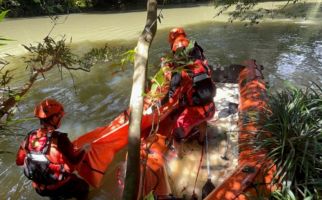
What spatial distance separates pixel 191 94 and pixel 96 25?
43.3 ft

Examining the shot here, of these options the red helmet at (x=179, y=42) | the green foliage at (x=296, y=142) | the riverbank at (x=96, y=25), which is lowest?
the riverbank at (x=96, y=25)

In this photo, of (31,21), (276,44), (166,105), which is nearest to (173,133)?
(166,105)

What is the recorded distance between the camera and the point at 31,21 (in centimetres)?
1794

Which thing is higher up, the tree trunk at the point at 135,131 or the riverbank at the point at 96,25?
the tree trunk at the point at 135,131

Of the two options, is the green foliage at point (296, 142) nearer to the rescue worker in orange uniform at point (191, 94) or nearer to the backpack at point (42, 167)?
the rescue worker in orange uniform at point (191, 94)

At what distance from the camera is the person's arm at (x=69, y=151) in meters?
3.69

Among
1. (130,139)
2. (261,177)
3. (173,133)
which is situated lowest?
(173,133)

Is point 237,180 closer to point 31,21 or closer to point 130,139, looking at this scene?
point 130,139

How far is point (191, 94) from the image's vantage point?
14.7 feet

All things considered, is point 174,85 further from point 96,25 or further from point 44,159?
point 96,25

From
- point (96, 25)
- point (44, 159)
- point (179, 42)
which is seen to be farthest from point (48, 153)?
point (96, 25)

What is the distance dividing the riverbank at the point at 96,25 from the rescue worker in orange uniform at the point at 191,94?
9.02 metres

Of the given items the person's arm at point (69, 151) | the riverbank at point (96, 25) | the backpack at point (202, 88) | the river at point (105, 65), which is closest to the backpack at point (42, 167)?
the person's arm at point (69, 151)

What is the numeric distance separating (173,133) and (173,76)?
2.43ft
